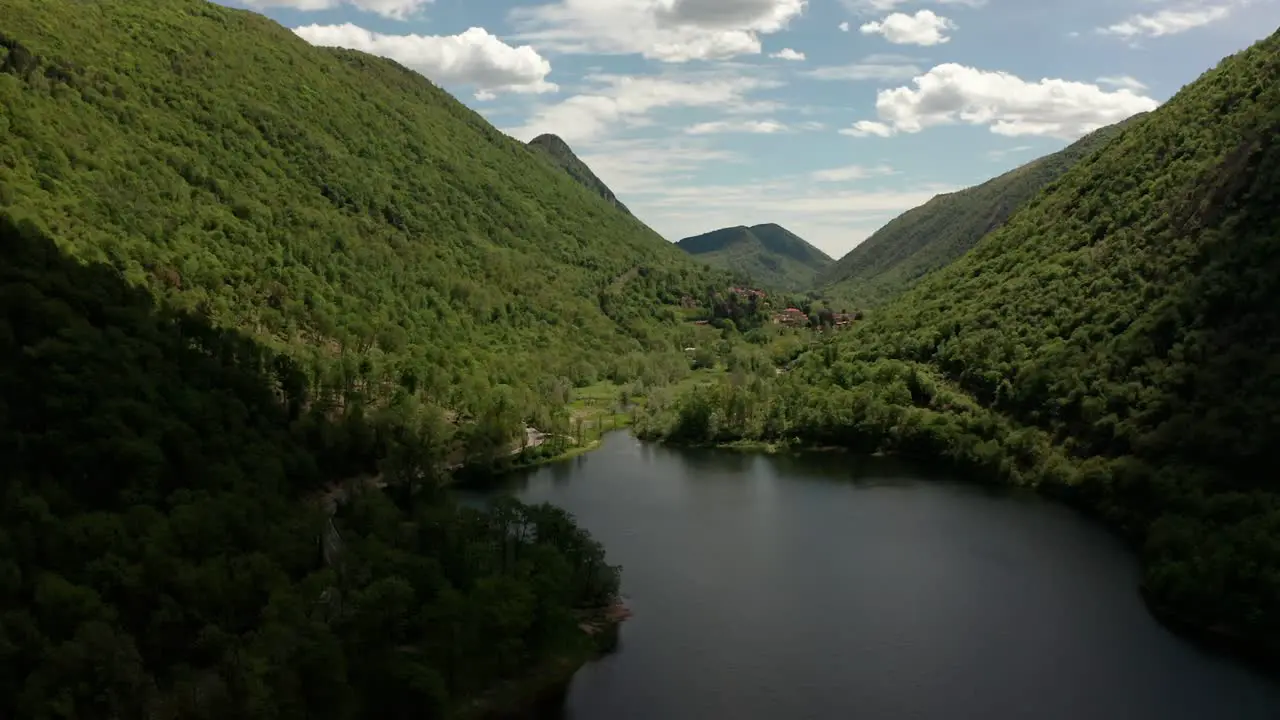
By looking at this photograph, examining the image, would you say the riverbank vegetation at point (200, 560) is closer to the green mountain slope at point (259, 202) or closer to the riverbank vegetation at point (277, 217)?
the riverbank vegetation at point (277, 217)

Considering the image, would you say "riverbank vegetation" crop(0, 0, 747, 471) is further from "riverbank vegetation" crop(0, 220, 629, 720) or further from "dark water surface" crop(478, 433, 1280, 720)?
"dark water surface" crop(478, 433, 1280, 720)

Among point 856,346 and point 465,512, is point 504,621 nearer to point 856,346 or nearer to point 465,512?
point 465,512

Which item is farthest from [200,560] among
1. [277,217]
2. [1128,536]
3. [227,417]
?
[277,217]

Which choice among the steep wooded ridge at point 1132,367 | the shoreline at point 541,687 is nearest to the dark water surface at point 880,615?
the shoreline at point 541,687

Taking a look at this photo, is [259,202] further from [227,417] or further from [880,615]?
[880,615]

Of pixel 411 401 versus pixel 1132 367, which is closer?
pixel 1132 367

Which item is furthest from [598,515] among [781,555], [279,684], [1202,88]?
[1202,88]
